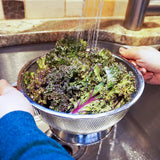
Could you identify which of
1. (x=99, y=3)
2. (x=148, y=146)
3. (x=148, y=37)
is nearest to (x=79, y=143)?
(x=148, y=146)

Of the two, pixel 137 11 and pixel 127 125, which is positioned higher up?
pixel 137 11

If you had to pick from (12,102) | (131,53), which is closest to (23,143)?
(12,102)

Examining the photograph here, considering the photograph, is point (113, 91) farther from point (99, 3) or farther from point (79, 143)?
point (99, 3)

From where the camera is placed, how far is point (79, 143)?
0.62 metres

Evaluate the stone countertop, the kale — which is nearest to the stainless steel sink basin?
the stone countertop

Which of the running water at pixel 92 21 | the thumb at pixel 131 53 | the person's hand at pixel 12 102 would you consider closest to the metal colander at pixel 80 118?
the person's hand at pixel 12 102

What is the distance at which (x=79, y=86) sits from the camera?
50cm

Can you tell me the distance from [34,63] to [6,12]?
0.39 meters

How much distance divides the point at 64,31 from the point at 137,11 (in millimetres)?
372

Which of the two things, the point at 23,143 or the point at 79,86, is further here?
the point at 79,86

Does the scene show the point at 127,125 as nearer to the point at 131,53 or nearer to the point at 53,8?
the point at 131,53

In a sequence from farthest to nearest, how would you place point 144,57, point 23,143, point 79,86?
point 144,57 → point 79,86 → point 23,143

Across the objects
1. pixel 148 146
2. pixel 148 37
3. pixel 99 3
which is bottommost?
pixel 148 146

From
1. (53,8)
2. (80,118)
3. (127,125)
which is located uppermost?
(53,8)
